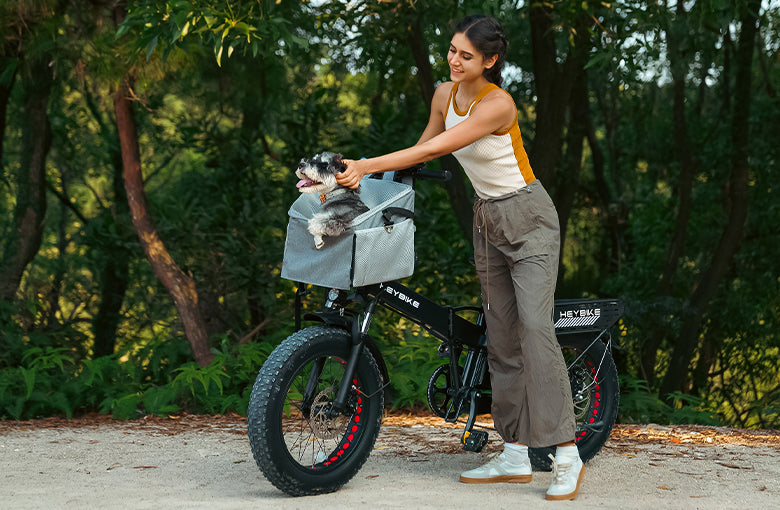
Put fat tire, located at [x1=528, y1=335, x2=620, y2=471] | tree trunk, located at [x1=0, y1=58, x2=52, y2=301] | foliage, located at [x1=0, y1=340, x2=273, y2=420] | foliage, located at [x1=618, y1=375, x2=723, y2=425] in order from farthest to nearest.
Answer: tree trunk, located at [x1=0, y1=58, x2=52, y2=301]
foliage, located at [x1=618, y1=375, x2=723, y2=425]
foliage, located at [x1=0, y1=340, x2=273, y2=420]
fat tire, located at [x1=528, y1=335, x2=620, y2=471]

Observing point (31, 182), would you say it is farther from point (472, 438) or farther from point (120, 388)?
point (472, 438)

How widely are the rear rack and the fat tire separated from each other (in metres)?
0.13

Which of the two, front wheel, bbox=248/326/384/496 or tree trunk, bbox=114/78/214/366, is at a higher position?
tree trunk, bbox=114/78/214/366

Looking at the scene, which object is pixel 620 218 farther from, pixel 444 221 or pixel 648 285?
pixel 444 221

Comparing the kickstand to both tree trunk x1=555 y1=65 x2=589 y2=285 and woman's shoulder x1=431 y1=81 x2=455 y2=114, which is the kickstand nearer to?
woman's shoulder x1=431 y1=81 x2=455 y2=114

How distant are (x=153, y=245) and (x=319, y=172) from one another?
4374 mm

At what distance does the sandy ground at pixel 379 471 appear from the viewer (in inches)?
132

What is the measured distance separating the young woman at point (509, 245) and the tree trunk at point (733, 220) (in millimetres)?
6955

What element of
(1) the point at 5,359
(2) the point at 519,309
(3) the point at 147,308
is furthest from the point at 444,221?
(2) the point at 519,309

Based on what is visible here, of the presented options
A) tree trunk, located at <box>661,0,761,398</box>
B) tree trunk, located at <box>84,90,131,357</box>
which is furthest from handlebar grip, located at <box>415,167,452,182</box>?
tree trunk, located at <box>661,0,761,398</box>

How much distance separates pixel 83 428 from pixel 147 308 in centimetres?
506

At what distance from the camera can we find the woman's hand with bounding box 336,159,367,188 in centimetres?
314

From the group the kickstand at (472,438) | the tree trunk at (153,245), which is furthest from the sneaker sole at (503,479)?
the tree trunk at (153,245)

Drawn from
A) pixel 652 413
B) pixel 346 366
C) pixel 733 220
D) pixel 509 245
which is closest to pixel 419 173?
pixel 509 245
